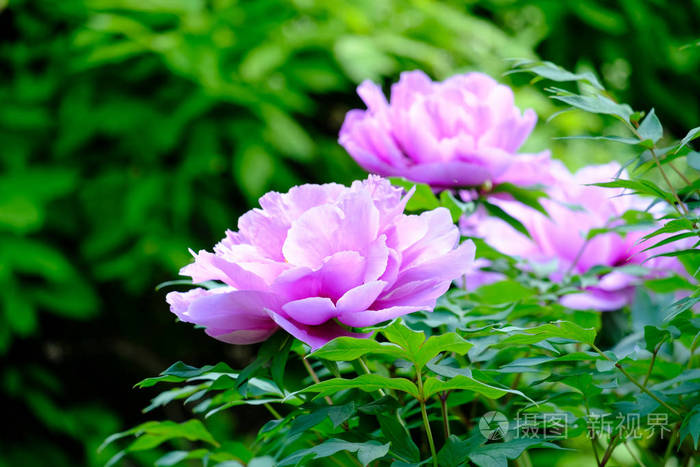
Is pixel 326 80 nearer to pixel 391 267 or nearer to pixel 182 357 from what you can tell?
pixel 182 357

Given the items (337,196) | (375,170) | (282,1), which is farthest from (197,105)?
(337,196)

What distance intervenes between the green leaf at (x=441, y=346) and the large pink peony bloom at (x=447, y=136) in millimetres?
169

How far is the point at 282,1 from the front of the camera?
165 cm

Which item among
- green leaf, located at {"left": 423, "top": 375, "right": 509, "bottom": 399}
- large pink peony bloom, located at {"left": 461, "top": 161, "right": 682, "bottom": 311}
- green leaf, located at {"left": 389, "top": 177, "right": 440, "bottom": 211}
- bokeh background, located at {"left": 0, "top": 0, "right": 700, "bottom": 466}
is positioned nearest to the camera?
green leaf, located at {"left": 423, "top": 375, "right": 509, "bottom": 399}

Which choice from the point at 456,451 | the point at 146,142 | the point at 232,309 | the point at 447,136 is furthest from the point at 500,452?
the point at 146,142

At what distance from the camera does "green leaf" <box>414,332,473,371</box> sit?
0.29 m

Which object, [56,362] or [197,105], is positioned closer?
[197,105]

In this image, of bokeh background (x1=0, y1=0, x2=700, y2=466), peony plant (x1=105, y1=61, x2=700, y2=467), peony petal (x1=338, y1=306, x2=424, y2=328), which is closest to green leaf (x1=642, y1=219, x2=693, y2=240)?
peony plant (x1=105, y1=61, x2=700, y2=467)

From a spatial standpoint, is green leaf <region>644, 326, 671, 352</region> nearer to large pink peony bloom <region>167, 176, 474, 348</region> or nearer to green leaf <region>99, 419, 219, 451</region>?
large pink peony bloom <region>167, 176, 474, 348</region>

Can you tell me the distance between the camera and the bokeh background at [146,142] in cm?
154

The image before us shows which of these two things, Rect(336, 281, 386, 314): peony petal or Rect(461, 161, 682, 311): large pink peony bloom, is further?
Rect(461, 161, 682, 311): large pink peony bloom

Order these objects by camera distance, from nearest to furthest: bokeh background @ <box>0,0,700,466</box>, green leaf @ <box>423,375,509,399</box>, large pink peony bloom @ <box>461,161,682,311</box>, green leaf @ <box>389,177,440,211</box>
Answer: green leaf @ <box>423,375,509,399</box>
green leaf @ <box>389,177,440,211</box>
large pink peony bloom @ <box>461,161,682,311</box>
bokeh background @ <box>0,0,700,466</box>

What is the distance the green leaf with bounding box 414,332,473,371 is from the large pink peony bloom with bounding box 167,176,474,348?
0.01 metres

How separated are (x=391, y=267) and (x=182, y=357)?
1.53 m
